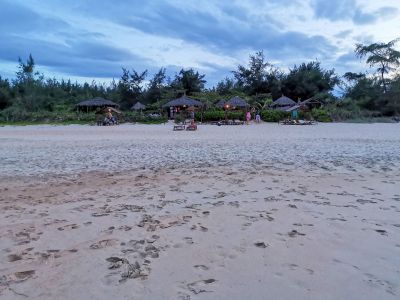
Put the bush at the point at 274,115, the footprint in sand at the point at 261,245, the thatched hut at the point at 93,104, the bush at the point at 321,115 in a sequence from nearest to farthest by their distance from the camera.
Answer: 1. the footprint in sand at the point at 261,245
2. the bush at the point at 274,115
3. the bush at the point at 321,115
4. the thatched hut at the point at 93,104

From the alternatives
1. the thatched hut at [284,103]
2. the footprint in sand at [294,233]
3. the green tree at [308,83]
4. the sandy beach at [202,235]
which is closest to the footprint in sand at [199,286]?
the sandy beach at [202,235]

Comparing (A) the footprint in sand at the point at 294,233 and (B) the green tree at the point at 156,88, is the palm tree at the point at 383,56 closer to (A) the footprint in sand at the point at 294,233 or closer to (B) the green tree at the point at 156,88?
(B) the green tree at the point at 156,88

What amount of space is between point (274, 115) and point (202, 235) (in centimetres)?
3373

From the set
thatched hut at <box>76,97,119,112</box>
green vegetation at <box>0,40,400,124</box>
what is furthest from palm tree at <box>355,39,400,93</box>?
thatched hut at <box>76,97,119,112</box>

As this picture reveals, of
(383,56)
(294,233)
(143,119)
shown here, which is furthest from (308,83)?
(294,233)

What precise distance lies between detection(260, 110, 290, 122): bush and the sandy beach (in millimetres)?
29603

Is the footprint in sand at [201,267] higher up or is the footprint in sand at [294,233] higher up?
the footprint in sand at [294,233]

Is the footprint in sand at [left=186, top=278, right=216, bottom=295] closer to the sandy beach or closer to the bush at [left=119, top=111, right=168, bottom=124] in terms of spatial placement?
the sandy beach

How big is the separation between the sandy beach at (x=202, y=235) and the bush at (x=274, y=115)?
29603mm

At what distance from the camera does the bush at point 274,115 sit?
35.8m

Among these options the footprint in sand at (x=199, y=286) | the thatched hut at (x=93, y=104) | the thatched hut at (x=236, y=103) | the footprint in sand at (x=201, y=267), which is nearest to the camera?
the footprint in sand at (x=199, y=286)

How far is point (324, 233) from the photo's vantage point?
10.9ft

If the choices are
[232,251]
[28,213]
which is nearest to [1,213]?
[28,213]

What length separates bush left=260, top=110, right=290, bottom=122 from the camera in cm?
3581
